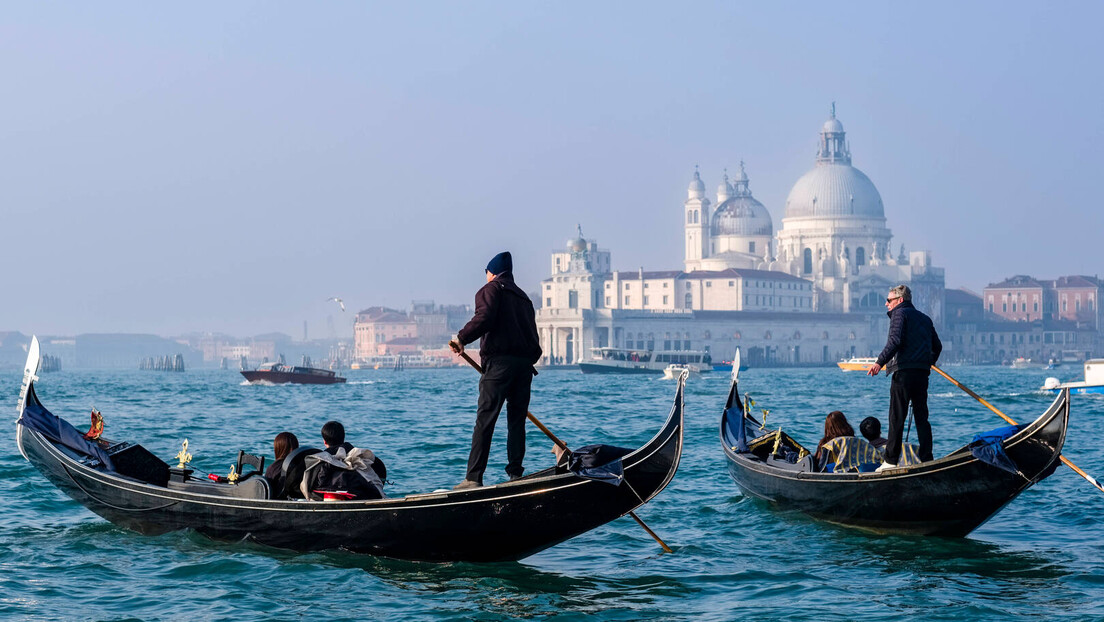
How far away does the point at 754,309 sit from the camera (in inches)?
4141

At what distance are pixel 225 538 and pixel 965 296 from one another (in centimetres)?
11888

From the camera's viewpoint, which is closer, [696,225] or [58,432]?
[58,432]

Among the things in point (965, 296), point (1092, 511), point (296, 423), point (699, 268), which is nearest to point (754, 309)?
point (699, 268)

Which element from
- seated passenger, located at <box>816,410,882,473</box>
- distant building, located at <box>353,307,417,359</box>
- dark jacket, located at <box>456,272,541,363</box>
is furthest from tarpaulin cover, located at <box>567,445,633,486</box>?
distant building, located at <box>353,307,417,359</box>

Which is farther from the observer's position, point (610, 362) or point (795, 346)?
point (795, 346)

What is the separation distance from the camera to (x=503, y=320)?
7.34 m

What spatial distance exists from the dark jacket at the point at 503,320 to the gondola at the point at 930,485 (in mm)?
2309

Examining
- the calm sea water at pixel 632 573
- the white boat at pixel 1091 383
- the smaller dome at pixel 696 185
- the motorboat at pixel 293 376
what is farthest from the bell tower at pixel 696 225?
the calm sea water at pixel 632 573

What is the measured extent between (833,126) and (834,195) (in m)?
11.3

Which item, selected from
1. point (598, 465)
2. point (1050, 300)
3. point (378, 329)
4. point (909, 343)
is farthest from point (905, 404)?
point (378, 329)

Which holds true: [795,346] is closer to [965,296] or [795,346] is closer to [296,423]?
[965,296]

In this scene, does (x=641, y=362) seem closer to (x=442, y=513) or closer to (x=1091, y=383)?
(x=1091, y=383)

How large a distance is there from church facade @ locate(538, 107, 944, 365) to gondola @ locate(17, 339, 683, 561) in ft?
287

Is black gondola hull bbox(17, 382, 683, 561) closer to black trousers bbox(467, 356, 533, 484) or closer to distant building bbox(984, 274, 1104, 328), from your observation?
black trousers bbox(467, 356, 533, 484)
